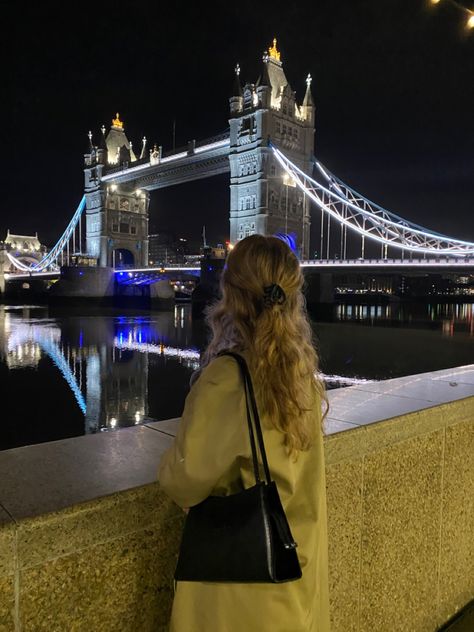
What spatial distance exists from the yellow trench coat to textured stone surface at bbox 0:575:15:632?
0.33m

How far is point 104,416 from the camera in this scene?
9.18 meters

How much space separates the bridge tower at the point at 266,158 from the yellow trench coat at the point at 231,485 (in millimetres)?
39854

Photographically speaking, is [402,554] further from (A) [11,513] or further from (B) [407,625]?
(A) [11,513]

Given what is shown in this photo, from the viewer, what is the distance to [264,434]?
44.0 inches

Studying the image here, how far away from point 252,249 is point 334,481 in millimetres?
881

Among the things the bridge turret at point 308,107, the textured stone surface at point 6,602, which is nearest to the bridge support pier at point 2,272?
the bridge turret at point 308,107

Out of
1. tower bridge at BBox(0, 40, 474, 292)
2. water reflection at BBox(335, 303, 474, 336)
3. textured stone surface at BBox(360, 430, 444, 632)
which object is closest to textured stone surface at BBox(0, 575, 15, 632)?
textured stone surface at BBox(360, 430, 444, 632)

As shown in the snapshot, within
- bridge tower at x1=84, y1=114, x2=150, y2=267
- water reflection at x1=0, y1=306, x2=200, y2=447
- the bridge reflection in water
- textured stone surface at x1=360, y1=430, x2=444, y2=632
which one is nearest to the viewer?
textured stone surface at x1=360, y1=430, x2=444, y2=632

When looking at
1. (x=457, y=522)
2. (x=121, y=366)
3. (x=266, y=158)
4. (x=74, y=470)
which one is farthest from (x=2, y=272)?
(x=74, y=470)

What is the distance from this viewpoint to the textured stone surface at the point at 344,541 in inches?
67.0

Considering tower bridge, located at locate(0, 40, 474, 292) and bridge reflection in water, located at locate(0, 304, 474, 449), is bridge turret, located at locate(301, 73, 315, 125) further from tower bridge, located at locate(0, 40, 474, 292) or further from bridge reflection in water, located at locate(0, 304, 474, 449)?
bridge reflection in water, located at locate(0, 304, 474, 449)

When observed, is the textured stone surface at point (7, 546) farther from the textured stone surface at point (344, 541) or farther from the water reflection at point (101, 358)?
the water reflection at point (101, 358)

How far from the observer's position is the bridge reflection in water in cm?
906

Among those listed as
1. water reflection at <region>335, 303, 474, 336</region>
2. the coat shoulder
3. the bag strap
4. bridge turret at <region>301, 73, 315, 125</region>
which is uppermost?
bridge turret at <region>301, 73, 315, 125</region>
